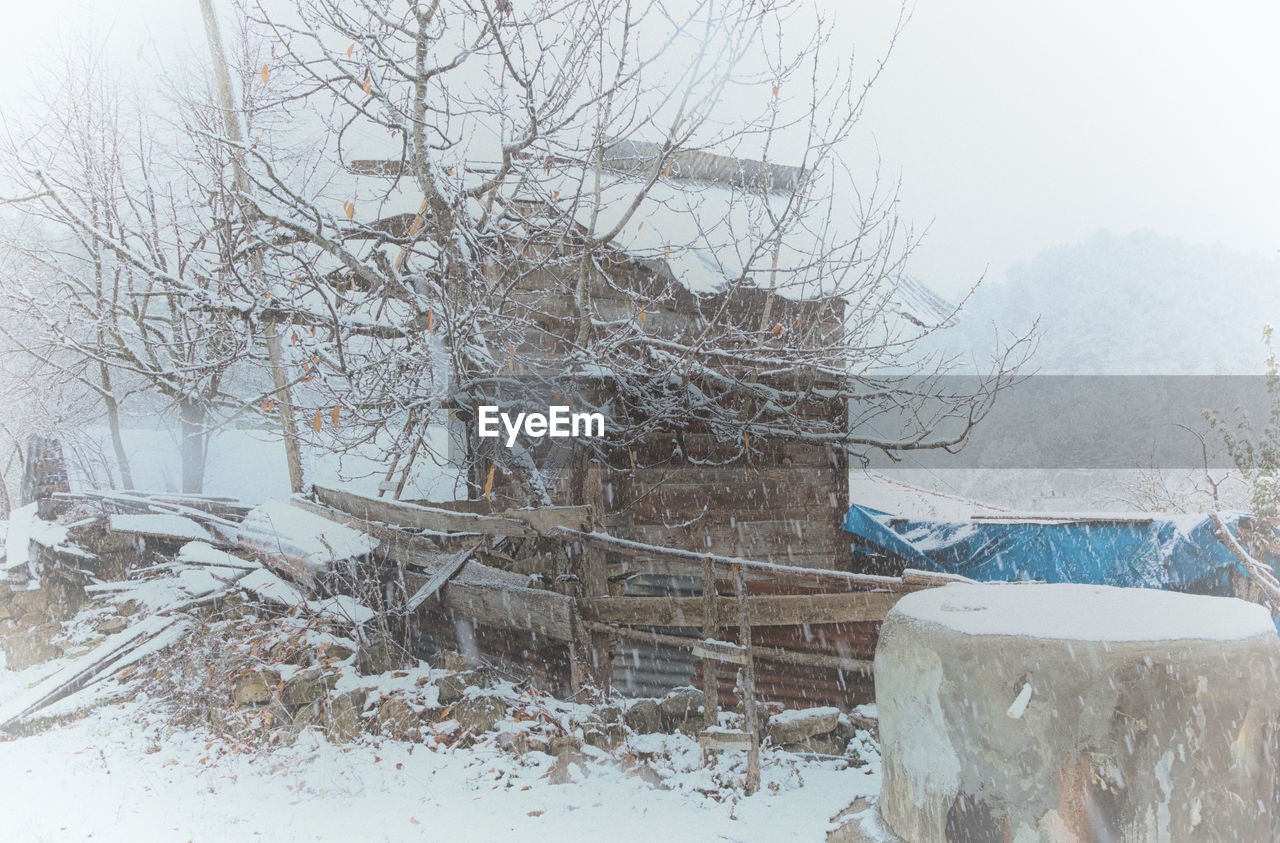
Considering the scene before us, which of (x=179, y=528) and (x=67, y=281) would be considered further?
(x=179, y=528)

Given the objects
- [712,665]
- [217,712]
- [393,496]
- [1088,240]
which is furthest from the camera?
[1088,240]

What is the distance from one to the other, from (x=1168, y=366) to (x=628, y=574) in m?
10.7

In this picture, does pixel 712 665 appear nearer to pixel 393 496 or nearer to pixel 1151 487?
pixel 393 496

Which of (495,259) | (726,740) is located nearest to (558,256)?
(495,259)

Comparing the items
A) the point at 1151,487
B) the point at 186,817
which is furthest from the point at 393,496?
the point at 1151,487

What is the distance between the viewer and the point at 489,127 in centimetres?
558

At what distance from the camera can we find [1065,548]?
7.54m

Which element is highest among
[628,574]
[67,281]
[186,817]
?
[67,281]

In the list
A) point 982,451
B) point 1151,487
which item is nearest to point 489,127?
point 982,451

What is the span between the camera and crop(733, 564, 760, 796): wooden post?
13.3ft

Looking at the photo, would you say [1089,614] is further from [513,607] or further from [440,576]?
[440,576]

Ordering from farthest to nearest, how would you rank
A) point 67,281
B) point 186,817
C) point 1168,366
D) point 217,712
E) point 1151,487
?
1. point 1168,366
2. point 1151,487
3. point 67,281
4. point 217,712
5. point 186,817

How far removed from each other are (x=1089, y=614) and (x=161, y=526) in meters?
7.94

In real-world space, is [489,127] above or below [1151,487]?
above
